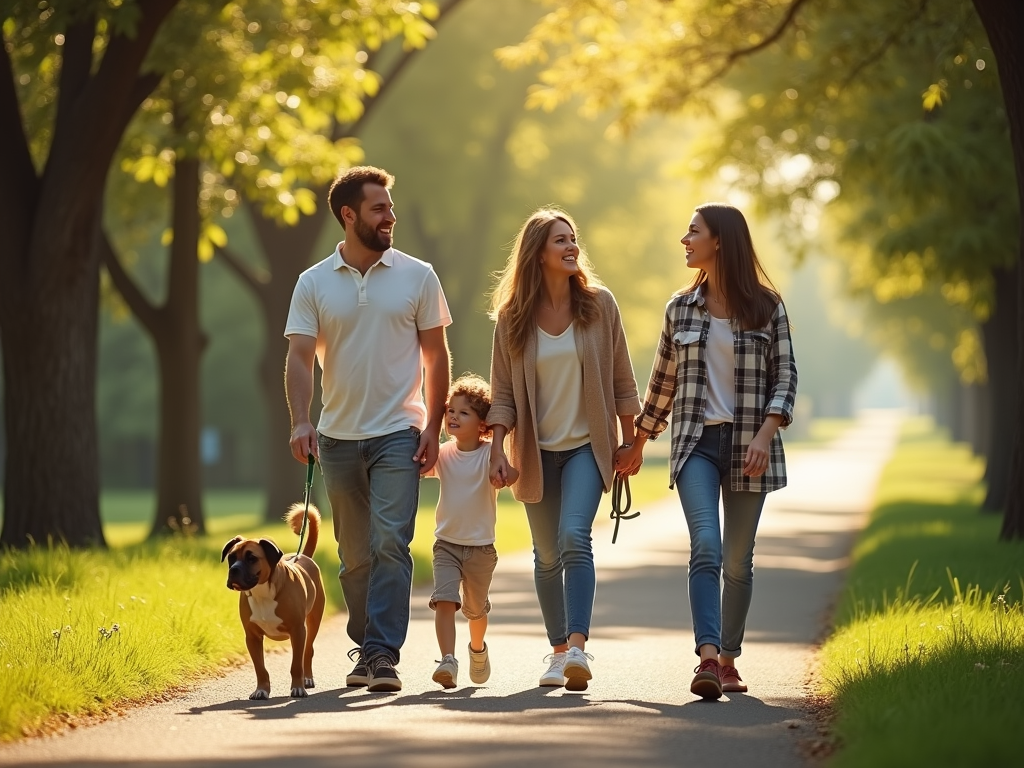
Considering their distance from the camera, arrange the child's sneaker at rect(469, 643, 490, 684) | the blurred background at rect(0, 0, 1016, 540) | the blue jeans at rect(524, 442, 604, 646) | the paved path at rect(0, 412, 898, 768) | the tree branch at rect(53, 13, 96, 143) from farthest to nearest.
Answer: the blurred background at rect(0, 0, 1016, 540) < the tree branch at rect(53, 13, 96, 143) < the child's sneaker at rect(469, 643, 490, 684) < the blue jeans at rect(524, 442, 604, 646) < the paved path at rect(0, 412, 898, 768)

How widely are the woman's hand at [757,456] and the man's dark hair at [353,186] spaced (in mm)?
1986

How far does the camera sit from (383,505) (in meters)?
7.27

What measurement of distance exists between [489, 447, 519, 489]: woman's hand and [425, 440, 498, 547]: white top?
0.16 meters

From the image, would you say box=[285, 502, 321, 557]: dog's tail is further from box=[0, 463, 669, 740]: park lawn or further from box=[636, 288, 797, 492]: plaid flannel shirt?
box=[636, 288, 797, 492]: plaid flannel shirt

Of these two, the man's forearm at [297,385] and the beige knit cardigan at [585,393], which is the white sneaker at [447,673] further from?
the man's forearm at [297,385]

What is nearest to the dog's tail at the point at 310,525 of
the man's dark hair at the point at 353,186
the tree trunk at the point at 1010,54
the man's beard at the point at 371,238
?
the man's beard at the point at 371,238

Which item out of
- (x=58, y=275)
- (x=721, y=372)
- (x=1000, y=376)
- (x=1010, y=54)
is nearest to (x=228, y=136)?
(x=58, y=275)

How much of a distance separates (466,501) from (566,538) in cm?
56

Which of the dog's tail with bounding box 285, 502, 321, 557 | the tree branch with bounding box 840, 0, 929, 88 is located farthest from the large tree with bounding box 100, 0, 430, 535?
the dog's tail with bounding box 285, 502, 321, 557

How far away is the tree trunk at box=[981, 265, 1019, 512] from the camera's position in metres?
20.5

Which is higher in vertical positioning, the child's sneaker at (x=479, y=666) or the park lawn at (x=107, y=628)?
the park lawn at (x=107, y=628)

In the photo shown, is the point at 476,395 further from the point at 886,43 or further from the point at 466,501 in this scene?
the point at 886,43

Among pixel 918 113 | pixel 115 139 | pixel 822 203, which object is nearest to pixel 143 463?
pixel 822 203

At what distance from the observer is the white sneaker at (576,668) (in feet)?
23.3
